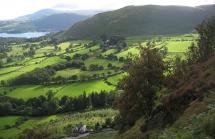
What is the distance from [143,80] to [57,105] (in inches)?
4049

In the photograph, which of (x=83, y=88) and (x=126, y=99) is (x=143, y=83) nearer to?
(x=126, y=99)

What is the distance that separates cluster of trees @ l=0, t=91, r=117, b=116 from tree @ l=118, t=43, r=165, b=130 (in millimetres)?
94981

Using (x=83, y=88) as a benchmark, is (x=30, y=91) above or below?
below

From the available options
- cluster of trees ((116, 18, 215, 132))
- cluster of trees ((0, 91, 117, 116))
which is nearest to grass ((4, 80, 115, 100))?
cluster of trees ((0, 91, 117, 116))

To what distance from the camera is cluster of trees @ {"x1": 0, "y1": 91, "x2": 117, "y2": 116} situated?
149625 mm

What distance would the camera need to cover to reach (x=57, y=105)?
150 metres

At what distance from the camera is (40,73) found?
197625 mm

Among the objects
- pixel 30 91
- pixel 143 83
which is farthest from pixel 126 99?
pixel 30 91

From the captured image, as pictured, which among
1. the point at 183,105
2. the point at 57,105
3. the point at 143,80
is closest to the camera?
the point at 183,105

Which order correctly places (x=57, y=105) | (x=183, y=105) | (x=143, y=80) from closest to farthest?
(x=183, y=105) < (x=143, y=80) < (x=57, y=105)

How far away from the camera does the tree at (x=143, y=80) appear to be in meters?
50.6

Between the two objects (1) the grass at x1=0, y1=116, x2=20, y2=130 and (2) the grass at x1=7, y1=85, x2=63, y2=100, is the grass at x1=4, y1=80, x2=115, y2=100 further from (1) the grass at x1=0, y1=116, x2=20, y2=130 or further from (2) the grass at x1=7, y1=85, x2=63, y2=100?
(1) the grass at x1=0, y1=116, x2=20, y2=130

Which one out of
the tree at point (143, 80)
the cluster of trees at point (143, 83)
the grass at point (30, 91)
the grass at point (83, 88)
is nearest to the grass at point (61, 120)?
the grass at point (83, 88)

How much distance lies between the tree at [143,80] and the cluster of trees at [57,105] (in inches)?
3739
